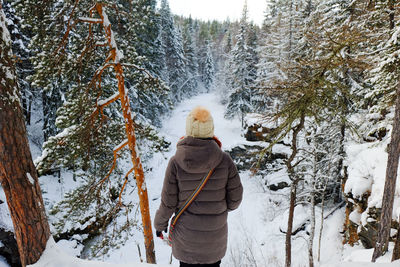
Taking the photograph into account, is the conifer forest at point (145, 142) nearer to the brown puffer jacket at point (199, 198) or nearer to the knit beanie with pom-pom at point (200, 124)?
the brown puffer jacket at point (199, 198)

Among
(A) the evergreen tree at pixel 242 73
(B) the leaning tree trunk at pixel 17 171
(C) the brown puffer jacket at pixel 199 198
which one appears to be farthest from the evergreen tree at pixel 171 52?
(C) the brown puffer jacket at pixel 199 198

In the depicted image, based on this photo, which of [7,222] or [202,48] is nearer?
[7,222]

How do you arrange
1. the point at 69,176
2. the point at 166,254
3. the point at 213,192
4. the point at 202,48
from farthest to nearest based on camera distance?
the point at 202,48 < the point at 69,176 < the point at 166,254 < the point at 213,192

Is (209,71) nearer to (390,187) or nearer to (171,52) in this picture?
(171,52)

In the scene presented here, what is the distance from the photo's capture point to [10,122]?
118 inches

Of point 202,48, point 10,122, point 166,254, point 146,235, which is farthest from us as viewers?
point 202,48

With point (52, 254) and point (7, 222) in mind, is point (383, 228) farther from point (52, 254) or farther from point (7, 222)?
point (7, 222)

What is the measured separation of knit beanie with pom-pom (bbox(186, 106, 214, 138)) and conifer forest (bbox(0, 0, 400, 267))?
95.3 inches

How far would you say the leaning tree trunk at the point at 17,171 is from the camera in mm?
2928

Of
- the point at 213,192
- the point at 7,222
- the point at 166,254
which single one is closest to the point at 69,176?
the point at 7,222

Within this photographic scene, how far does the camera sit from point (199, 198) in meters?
2.30

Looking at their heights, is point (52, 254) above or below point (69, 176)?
above

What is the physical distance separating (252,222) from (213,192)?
14.3 m

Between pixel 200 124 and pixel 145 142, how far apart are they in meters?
4.17
